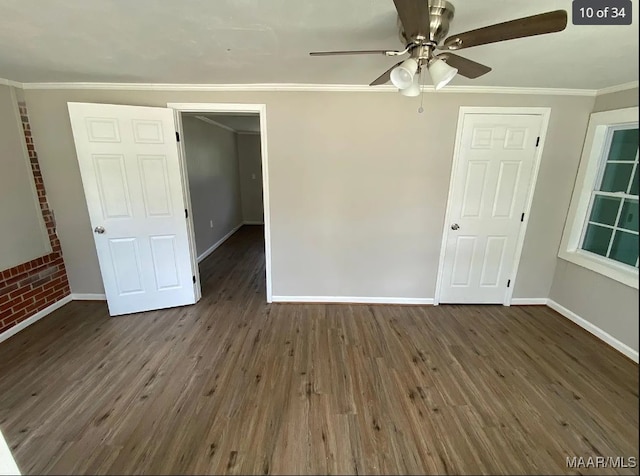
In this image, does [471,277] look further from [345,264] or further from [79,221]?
[79,221]

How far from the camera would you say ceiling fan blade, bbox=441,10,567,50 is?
1.09 meters

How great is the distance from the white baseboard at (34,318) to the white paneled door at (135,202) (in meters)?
0.65

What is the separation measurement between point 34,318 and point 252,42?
10.8 ft

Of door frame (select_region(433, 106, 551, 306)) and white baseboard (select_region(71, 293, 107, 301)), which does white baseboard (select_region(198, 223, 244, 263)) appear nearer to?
white baseboard (select_region(71, 293, 107, 301))

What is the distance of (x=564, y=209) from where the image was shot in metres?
2.93

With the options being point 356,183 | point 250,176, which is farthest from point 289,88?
point 250,176

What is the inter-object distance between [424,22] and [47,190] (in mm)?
3694

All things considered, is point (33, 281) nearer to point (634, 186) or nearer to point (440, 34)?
point (440, 34)

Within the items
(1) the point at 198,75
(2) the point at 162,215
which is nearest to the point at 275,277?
(2) the point at 162,215

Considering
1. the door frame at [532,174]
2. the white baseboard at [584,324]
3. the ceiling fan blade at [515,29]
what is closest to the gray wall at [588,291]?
the white baseboard at [584,324]

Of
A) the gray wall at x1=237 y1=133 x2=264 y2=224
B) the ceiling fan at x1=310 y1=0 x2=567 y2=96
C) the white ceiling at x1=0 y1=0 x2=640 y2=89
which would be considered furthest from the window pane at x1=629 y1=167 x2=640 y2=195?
the gray wall at x1=237 y1=133 x2=264 y2=224

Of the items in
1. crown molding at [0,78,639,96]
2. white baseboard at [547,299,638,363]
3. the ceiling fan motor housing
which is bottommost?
white baseboard at [547,299,638,363]

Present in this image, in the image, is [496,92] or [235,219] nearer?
[496,92]

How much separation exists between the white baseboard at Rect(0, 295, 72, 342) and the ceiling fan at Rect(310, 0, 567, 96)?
3.48 metres
